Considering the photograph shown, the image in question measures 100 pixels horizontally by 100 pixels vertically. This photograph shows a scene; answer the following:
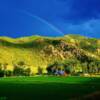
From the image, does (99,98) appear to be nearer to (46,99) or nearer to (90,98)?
(90,98)

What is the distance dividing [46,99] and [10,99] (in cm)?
403

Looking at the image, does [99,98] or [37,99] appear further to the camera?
[37,99]

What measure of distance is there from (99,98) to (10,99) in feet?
60.2

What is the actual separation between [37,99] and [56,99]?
2.20m

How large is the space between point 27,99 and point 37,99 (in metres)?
1.12

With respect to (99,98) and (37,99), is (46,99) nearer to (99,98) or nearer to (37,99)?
(37,99)

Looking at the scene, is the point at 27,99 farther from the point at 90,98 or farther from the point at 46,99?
the point at 90,98

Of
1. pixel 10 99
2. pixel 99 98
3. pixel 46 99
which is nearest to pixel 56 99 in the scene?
pixel 46 99

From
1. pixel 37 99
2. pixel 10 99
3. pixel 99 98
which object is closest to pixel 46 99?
pixel 37 99

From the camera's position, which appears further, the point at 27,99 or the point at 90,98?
the point at 27,99

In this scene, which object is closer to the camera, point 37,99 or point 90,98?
point 90,98

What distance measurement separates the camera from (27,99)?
45438 mm

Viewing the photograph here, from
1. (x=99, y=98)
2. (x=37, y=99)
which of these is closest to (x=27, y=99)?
(x=37, y=99)

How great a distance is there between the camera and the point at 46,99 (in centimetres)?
4566
